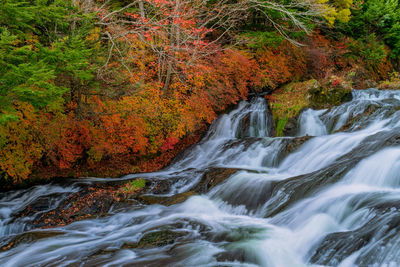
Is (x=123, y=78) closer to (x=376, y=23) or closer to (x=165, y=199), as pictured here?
(x=165, y=199)

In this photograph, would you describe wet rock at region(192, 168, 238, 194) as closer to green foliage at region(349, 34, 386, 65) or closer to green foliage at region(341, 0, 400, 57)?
green foliage at region(349, 34, 386, 65)

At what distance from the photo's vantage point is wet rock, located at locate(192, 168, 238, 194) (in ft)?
26.6

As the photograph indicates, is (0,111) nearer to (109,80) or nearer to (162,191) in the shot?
(109,80)

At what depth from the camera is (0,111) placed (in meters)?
6.52

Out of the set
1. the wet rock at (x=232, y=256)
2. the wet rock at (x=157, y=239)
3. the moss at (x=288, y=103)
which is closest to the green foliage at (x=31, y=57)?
the wet rock at (x=157, y=239)

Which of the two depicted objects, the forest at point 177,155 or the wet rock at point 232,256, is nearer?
the wet rock at point 232,256

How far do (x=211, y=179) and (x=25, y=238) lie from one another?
4.79 metres

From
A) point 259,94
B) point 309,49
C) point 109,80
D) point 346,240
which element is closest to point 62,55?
point 109,80

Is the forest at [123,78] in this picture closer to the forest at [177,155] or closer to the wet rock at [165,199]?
the forest at [177,155]

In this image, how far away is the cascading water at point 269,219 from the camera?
445cm

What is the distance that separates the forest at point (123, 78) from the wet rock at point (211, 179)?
11.5 feet

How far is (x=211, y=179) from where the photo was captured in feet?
27.8

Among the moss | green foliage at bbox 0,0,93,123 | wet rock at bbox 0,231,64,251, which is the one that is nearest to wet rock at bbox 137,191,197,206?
wet rock at bbox 0,231,64,251

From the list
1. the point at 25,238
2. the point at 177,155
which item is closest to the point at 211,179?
the point at 177,155
